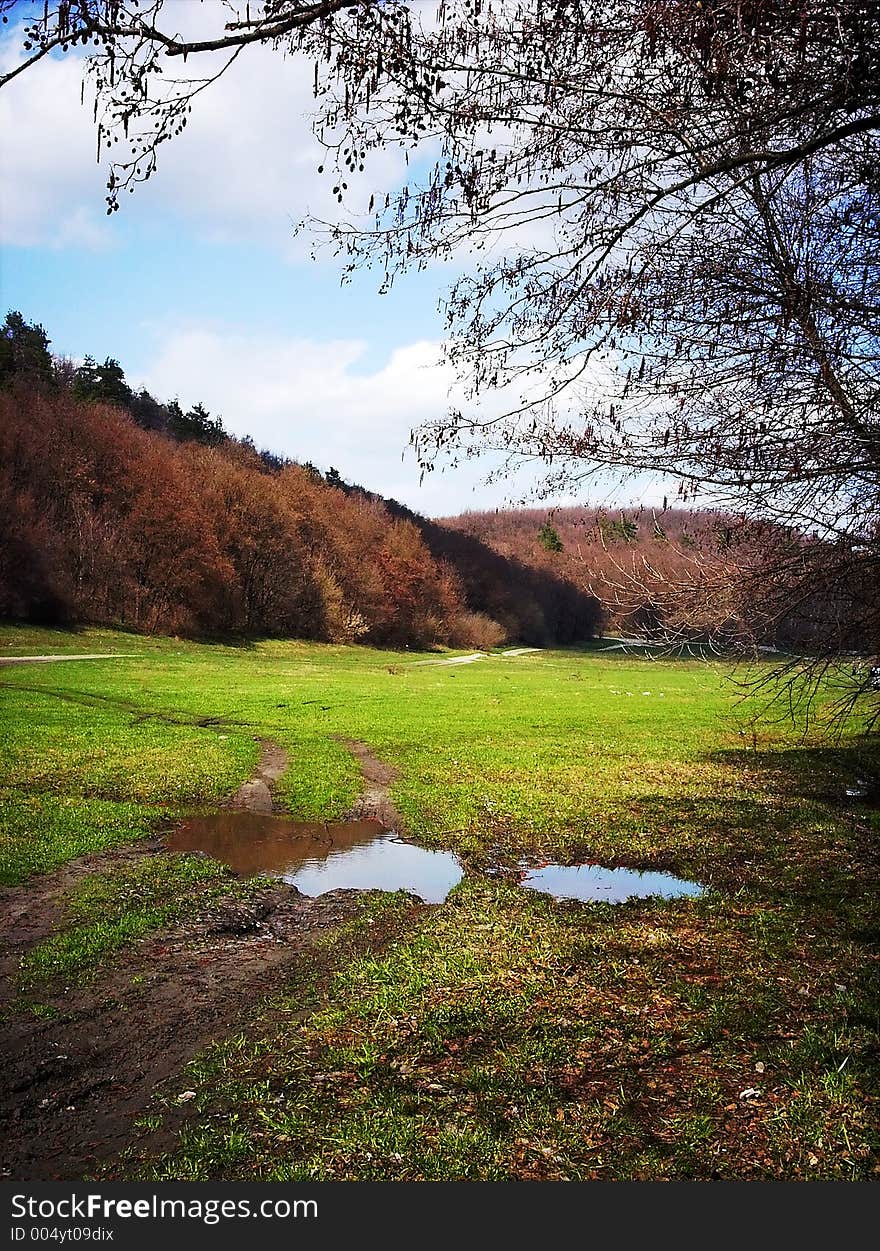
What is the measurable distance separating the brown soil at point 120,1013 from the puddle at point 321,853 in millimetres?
765

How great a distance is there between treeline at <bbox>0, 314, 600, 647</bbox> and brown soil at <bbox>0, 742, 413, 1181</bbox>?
20.9m

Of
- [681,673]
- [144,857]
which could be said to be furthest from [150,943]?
[681,673]

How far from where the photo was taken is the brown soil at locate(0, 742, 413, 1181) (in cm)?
396

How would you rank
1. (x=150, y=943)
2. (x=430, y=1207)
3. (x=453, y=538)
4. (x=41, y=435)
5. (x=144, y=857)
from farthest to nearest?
1. (x=453, y=538)
2. (x=41, y=435)
3. (x=144, y=857)
4. (x=150, y=943)
5. (x=430, y=1207)

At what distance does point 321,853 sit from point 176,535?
1648 inches

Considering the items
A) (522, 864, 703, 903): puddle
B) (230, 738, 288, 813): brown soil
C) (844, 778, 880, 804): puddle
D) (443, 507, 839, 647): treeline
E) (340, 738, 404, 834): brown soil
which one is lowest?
(340, 738, 404, 834): brown soil

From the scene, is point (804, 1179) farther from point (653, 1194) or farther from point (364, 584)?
point (364, 584)

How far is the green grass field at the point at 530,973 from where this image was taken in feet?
12.2

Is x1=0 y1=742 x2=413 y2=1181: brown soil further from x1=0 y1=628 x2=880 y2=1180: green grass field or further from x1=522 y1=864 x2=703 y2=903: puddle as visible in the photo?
x1=522 y1=864 x2=703 y2=903: puddle

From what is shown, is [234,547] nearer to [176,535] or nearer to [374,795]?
[176,535]

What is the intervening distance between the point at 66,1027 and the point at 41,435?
45.3 meters

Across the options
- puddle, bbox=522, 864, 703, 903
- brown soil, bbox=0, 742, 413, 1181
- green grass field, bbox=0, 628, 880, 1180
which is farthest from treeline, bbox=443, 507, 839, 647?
brown soil, bbox=0, 742, 413, 1181

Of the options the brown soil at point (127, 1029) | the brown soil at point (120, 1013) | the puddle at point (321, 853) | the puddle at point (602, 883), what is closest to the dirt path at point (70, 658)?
the puddle at point (321, 853)

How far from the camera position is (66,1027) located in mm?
4977
